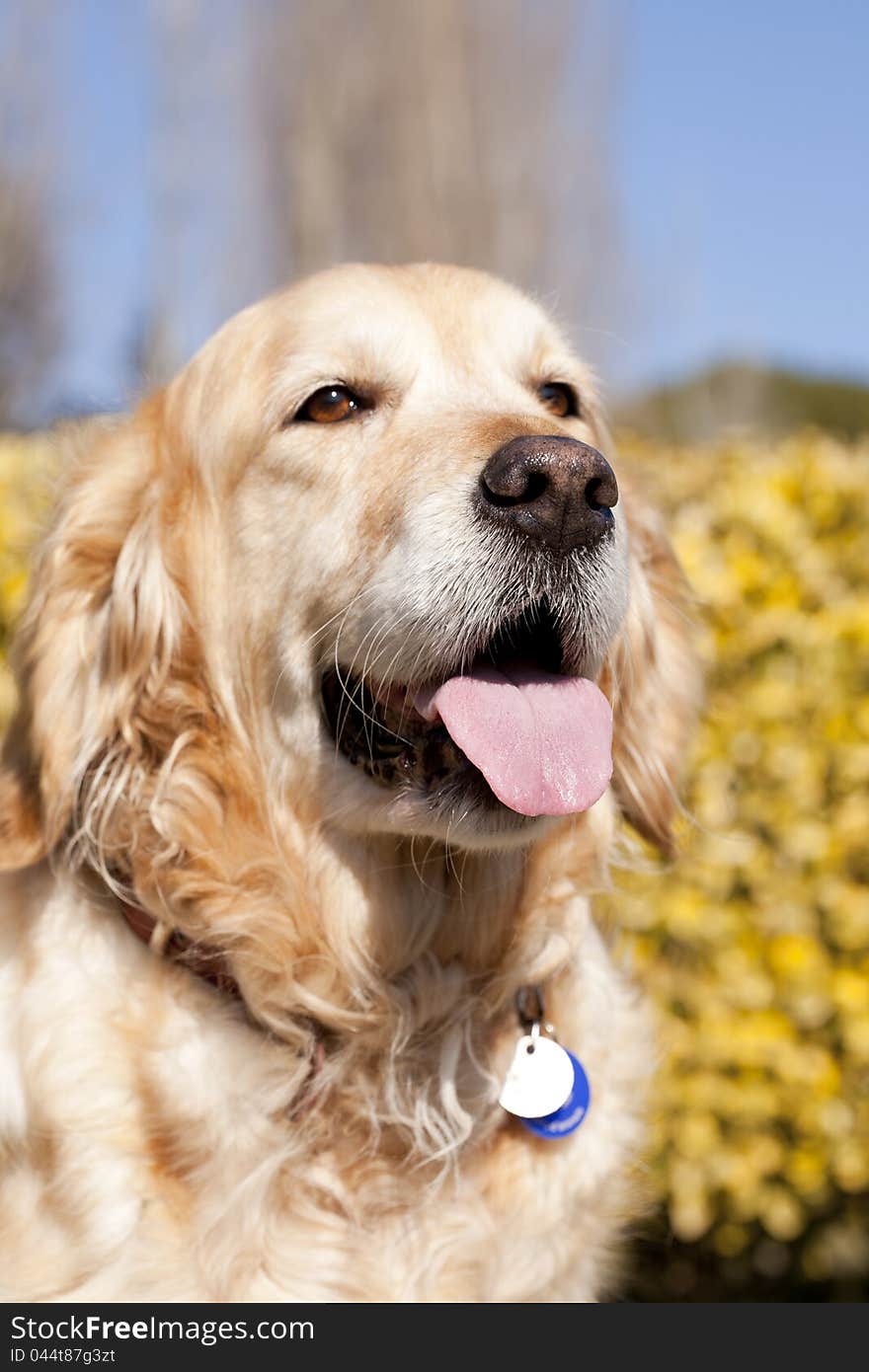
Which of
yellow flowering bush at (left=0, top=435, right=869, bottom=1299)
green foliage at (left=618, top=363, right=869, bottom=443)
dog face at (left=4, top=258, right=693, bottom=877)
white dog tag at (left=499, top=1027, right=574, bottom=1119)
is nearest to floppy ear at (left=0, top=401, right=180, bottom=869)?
dog face at (left=4, top=258, right=693, bottom=877)

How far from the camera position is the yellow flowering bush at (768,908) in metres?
3.69

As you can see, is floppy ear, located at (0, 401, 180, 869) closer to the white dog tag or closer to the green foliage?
the white dog tag

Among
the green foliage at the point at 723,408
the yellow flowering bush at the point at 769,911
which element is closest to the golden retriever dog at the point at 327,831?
the yellow flowering bush at the point at 769,911

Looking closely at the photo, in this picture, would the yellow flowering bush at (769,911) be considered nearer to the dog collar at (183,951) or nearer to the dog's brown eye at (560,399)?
the dog's brown eye at (560,399)

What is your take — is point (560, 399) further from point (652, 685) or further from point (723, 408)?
point (723, 408)

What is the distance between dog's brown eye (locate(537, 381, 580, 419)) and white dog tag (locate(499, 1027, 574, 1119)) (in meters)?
1.30

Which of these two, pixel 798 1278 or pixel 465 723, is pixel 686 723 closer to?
pixel 465 723

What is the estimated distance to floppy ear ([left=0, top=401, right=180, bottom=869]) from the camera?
7.72 feet

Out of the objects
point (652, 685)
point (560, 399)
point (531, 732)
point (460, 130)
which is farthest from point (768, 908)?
point (460, 130)

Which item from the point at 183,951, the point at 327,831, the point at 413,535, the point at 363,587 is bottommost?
the point at 183,951

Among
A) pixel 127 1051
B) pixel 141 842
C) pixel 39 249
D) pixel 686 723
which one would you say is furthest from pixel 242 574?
pixel 39 249

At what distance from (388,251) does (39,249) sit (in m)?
8.36

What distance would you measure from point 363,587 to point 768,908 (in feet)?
6.94

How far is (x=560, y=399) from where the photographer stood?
2.64 metres
